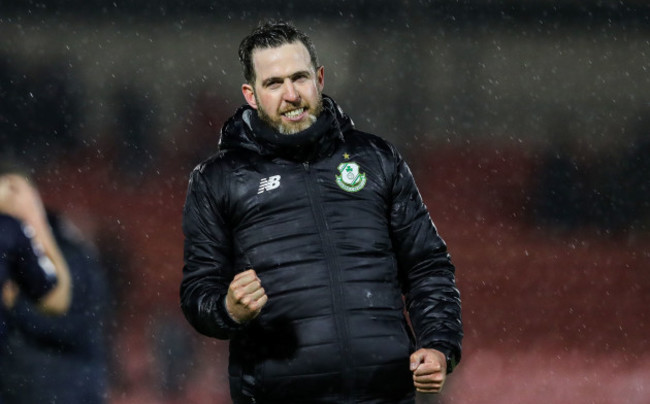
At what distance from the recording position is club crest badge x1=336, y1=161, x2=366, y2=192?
230 cm

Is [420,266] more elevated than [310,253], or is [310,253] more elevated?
[310,253]

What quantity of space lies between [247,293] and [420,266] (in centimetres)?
48

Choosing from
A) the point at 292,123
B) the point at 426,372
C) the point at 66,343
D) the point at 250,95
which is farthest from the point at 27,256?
the point at 426,372

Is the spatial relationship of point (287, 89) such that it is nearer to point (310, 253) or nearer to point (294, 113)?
point (294, 113)

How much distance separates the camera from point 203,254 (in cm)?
227

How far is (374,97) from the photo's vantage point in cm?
632

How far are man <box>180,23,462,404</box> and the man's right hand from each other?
3cm

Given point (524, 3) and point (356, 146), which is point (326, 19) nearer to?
point (524, 3)

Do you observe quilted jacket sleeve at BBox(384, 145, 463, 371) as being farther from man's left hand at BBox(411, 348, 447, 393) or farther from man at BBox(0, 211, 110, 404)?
man at BBox(0, 211, 110, 404)

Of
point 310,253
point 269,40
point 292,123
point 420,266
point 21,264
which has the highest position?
point 269,40

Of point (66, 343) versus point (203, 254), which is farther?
point (66, 343)

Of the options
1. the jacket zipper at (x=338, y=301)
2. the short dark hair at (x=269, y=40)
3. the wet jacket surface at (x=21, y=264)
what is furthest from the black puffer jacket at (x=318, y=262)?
the wet jacket surface at (x=21, y=264)

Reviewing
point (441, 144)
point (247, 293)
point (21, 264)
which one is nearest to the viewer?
point (247, 293)

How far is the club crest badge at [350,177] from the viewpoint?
7.56 ft
